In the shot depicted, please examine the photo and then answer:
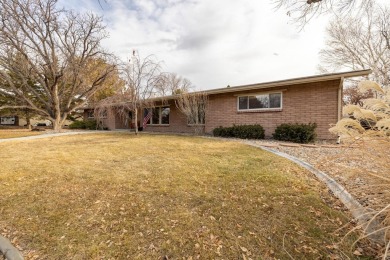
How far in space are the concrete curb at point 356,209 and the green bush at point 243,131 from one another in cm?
554

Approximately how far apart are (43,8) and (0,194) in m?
15.8

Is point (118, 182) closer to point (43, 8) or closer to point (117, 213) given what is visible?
point (117, 213)

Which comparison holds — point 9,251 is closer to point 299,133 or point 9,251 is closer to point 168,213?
point 168,213

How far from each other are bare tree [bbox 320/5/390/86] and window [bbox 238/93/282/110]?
1600 cm

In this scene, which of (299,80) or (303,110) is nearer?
(299,80)

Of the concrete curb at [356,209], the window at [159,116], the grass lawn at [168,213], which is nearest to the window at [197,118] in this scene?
the window at [159,116]

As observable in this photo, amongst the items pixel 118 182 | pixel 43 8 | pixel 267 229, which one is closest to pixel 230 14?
pixel 118 182

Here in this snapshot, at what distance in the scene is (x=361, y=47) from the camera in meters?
23.2

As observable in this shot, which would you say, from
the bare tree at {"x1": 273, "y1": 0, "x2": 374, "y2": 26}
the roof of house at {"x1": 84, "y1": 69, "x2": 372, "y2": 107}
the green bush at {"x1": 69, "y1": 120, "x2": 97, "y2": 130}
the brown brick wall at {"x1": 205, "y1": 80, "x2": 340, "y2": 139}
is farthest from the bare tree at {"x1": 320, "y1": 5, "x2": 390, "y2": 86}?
the green bush at {"x1": 69, "y1": 120, "x2": 97, "y2": 130}

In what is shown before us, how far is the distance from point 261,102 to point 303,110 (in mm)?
2165

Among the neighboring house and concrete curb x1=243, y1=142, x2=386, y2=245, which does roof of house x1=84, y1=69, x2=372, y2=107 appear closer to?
the neighboring house

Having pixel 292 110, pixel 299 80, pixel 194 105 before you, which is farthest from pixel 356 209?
pixel 194 105

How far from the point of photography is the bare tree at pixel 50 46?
542 inches

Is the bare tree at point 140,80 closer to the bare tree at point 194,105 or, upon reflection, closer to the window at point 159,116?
the bare tree at point 194,105
